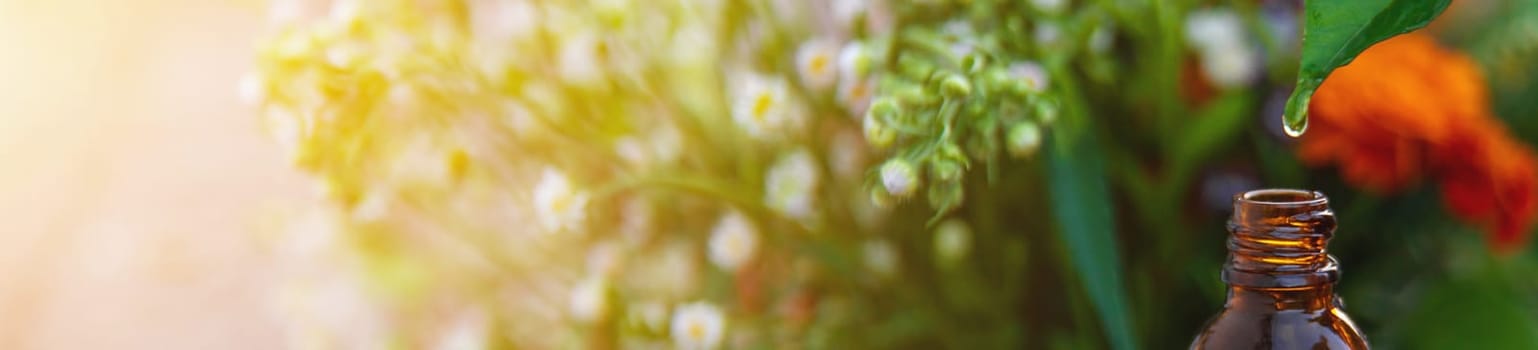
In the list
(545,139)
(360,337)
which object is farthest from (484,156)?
(360,337)

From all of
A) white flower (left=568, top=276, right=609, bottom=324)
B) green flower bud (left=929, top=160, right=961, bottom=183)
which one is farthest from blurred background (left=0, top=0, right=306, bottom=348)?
green flower bud (left=929, top=160, right=961, bottom=183)

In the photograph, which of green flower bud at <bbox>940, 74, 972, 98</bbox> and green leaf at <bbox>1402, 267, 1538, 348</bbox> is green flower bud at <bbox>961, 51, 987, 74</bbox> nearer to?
green flower bud at <bbox>940, 74, 972, 98</bbox>

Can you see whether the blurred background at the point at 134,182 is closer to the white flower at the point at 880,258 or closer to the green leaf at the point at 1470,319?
the white flower at the point at 880,258

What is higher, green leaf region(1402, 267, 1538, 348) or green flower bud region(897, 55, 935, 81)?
green flower bud region(897, 55, 935, 81)

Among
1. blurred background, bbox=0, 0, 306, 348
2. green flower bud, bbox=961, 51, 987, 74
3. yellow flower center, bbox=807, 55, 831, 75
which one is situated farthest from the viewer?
blurred background, bbox=0, 0, 306, 348

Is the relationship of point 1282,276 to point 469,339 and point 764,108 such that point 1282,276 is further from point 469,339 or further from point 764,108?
point 469,339

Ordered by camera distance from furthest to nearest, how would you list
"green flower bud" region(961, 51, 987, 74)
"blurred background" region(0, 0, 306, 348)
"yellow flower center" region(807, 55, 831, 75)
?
"blurred background" region(0, 0, 306, 348), "yellow flower center" region(807, 55, 831, 75), "green flower bud" region(961, 51, 987, 74)

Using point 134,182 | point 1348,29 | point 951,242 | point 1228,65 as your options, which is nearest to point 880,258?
point 951,242
